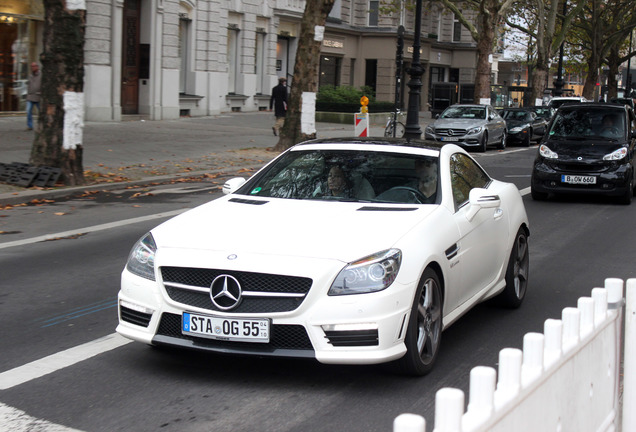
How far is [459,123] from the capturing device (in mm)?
28188

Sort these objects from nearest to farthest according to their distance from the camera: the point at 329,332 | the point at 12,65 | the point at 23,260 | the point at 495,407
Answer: the point at 495,407 < the point at 329,332 < the point at 23,260 < the point at 12,65

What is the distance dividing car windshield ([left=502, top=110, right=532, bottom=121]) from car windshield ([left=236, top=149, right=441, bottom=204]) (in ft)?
92.7

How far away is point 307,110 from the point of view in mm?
22422

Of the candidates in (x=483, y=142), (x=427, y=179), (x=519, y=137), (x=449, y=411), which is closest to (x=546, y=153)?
(x=427, y=179)

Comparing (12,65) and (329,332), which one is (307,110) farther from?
(329,332)

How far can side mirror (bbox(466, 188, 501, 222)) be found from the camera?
6.38 metres

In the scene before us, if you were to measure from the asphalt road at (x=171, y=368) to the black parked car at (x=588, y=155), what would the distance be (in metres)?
4.97

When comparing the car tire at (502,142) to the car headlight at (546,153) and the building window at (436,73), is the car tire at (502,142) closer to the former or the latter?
the car headlight at (546,153)

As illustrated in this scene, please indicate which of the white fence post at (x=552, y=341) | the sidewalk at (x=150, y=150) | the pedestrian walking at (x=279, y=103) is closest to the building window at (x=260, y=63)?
the sidewalk at (x=150, y=150)

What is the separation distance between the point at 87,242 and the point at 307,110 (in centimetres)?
1266

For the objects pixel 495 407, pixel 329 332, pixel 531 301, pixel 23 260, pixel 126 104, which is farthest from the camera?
pixel 126 104

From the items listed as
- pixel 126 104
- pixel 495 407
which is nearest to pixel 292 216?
pixel 495 407

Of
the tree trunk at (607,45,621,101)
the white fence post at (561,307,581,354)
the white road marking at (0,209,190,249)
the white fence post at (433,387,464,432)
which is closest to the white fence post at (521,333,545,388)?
the white fence post at (561,307,581,354)

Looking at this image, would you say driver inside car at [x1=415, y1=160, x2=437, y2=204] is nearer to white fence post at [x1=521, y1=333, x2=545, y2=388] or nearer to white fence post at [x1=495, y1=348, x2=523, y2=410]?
white fence post at [x1=521, y1=333, x2=545, y2=388]
